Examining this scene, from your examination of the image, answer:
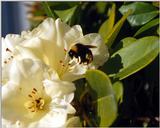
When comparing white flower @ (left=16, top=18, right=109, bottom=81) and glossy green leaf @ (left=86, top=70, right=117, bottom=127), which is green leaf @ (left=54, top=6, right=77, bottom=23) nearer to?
white flower @ (left=16, top=18, right=109, bottom=81)

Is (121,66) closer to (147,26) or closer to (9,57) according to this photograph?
(147,26)

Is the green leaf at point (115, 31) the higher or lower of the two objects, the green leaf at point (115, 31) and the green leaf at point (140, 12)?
the lower

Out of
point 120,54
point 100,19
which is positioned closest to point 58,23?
point 120,54

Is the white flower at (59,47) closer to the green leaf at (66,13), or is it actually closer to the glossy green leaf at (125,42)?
the glossy green leaf at (125,42)

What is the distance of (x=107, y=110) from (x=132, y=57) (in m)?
0.14

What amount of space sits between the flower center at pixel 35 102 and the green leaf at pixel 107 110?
0.10 meters

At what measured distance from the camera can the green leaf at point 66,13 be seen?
1023mm

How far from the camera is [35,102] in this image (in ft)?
2.56

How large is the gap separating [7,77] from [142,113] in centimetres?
36

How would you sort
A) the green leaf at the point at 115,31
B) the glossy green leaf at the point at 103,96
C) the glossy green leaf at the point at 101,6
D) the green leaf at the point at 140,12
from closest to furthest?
the glossy green leaf at the point at 103,96, the green leaf at the point at 115,31, the green leaf at the point at 140,12, the glossy green leaf at the point at 101,6

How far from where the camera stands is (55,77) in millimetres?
736

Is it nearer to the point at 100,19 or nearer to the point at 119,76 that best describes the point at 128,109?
the point at 119,76

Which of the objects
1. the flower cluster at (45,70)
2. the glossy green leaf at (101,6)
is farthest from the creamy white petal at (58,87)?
the glossy green leaf at (101,6)

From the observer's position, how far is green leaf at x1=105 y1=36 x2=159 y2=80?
79 centimetres
